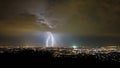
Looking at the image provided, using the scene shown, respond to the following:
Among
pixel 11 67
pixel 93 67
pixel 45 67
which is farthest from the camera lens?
pixel 93 67

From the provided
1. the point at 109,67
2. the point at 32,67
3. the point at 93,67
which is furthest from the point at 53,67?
the point at 109,67

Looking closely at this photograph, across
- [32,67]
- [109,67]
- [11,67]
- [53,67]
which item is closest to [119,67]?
[109,67]

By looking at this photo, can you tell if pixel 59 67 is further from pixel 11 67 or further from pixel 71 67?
pixel 11 67

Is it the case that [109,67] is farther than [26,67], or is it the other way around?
[109,67]

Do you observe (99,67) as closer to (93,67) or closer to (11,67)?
(93,67)

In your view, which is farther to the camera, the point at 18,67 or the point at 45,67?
the point at 45,67

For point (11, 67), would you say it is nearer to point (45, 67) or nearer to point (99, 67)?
point (45, 67)

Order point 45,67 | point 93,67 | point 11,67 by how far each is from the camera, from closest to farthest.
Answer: point 11,67 < point 45,67 < point 93,67
